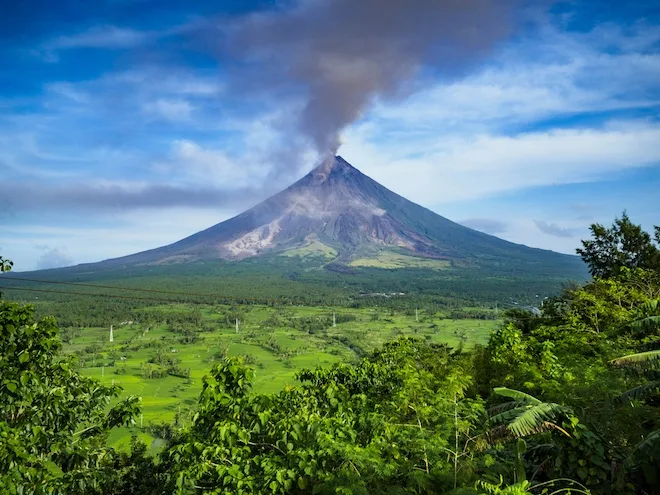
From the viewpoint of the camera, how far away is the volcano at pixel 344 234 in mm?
157625

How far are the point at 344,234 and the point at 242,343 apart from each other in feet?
362

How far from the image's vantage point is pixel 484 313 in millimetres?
79312

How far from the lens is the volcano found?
517 ft

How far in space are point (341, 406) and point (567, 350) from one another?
6.94 meters

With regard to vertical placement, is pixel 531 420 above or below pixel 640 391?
above

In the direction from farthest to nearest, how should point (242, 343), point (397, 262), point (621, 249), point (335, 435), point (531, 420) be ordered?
1. point (397, 262)
2. point (242, 343)
3. point (621, 249)
4. point (335, 435)
5. point (531, 420)

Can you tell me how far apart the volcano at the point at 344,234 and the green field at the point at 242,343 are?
69.3 meters

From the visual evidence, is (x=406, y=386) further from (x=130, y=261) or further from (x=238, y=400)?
(x=130, y=261)

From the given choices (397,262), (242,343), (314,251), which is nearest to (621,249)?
(242,343)

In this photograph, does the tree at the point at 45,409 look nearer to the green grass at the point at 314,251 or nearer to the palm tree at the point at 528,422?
the palm tree at the point at 528,422

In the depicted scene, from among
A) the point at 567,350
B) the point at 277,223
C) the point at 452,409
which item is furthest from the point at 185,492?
the point at 277,223

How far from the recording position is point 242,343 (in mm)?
63875

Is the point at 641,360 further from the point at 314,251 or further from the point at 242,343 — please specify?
the point at 314,251

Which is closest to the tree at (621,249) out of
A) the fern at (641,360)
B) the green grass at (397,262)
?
the fern at (641,360)
